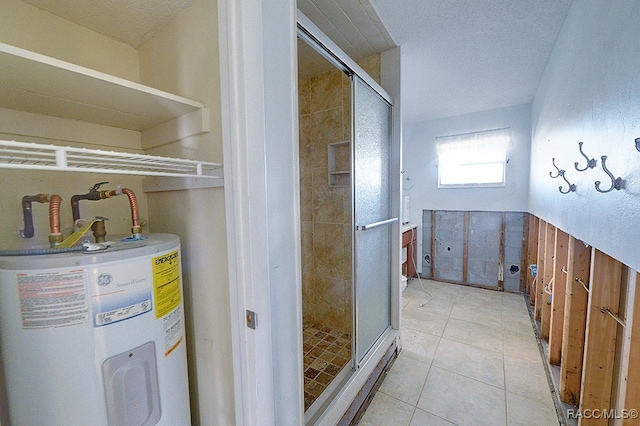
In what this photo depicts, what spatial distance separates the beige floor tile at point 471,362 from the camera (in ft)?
5.84

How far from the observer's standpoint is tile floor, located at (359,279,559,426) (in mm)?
1483

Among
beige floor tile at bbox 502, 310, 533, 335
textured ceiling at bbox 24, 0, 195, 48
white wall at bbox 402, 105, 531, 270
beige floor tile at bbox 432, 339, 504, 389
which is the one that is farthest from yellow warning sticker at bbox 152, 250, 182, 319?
white wall at bbox 402, 105, 531, 270

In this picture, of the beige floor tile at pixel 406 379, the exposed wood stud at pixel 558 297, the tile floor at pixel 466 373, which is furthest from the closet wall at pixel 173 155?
the exposed wood stud at pixel 558 297

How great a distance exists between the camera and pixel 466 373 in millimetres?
1815

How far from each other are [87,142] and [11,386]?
0.84 m

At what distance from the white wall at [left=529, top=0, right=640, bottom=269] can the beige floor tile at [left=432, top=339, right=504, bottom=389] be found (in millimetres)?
1150

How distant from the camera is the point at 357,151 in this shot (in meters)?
1.58

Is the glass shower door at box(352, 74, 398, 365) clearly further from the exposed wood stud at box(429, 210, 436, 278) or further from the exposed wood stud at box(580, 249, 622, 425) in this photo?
the exposed wood stud at box(429, 210, 436, 278)

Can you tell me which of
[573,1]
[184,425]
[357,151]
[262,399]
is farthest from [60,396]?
[573,1]

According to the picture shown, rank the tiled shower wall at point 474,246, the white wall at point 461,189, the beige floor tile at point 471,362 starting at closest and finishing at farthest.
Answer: the beige floor tile at point 471,362 → the white wall at point 461,189 → the tiled shower wall at point 474,246

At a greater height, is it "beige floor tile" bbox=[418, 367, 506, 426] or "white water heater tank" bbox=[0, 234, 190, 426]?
"white water heater tank" bbox=[0, 234, 190, 426]

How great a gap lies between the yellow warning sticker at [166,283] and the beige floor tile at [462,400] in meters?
1.62

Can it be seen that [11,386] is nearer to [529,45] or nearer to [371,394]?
[371,394]

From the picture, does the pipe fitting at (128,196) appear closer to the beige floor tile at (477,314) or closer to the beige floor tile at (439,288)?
the beige floor tile at (477,314)
